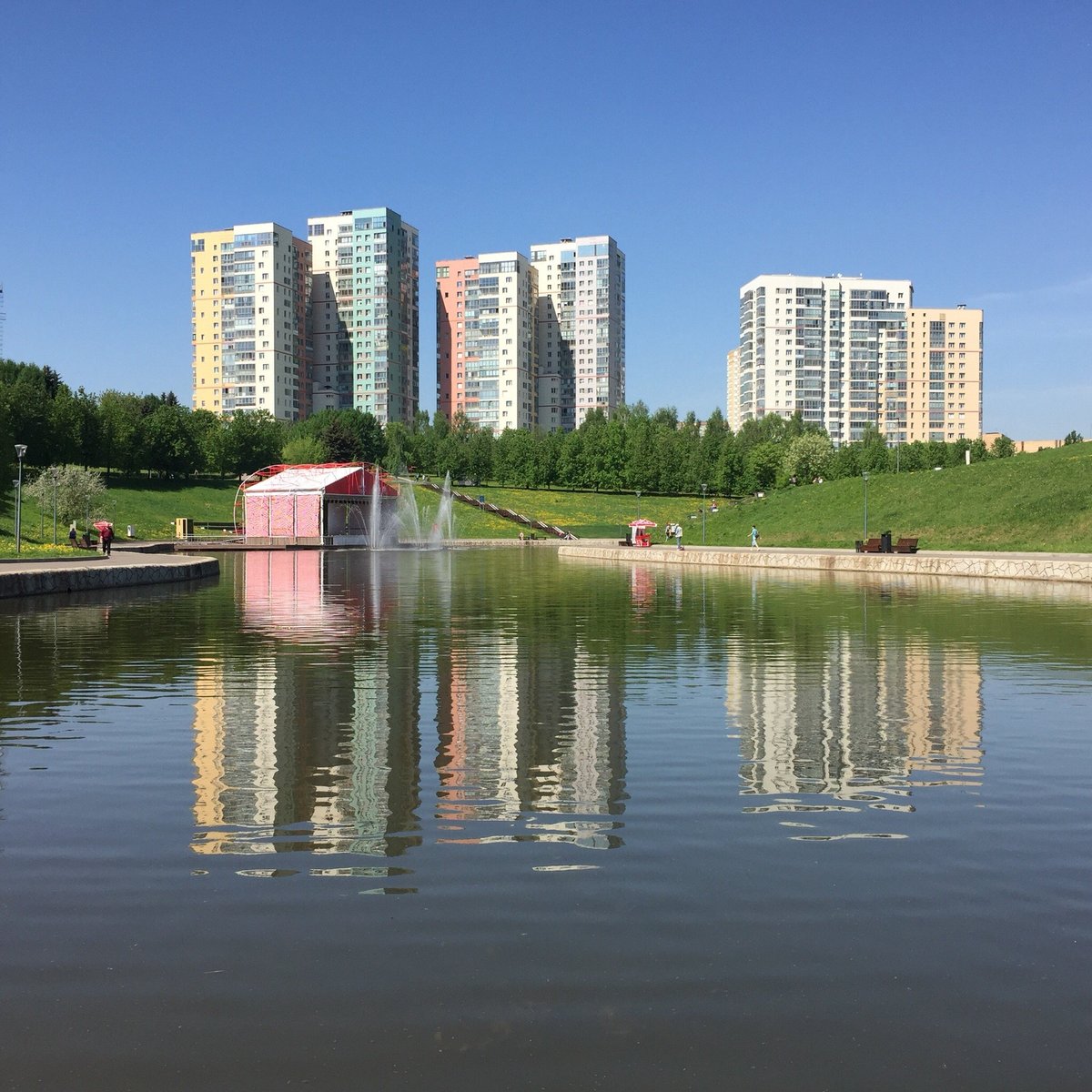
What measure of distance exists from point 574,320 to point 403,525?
106 metres

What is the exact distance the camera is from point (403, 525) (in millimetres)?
99688

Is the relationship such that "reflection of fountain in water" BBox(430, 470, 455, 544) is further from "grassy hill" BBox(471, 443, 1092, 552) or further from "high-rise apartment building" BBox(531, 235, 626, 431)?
"high-rise apartment building" BBox(531, 235, 626, 431)

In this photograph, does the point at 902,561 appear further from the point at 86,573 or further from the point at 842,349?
the point at 842,349

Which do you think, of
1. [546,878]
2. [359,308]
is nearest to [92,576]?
[546,878]

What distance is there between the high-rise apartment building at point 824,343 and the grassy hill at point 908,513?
99.7m

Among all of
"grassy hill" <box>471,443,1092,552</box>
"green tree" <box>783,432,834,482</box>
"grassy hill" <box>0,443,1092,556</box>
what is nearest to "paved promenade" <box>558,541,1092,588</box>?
"grassy hill" <box>471,443,1092,552</box>

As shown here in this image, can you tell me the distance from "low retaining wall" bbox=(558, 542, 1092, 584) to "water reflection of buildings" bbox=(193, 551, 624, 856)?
25.3 metres

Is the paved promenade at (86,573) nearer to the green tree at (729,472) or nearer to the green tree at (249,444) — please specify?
the green tree at (249,444)

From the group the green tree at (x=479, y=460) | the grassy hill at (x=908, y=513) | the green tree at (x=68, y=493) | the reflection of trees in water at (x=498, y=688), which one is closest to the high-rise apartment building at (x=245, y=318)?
the green tree at (x=479, y=460)

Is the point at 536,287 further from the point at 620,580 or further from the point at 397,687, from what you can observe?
the point at 397,687


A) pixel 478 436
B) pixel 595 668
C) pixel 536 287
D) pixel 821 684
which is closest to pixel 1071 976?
pixel 821 684

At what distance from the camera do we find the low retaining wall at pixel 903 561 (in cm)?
3838

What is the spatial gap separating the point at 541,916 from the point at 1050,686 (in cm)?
1058

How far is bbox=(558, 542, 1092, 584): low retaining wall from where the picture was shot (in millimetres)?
38375
